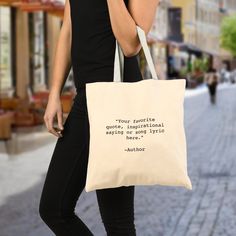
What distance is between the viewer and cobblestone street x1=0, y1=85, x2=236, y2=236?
5.68 meters

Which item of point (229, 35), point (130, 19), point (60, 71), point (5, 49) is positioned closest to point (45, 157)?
point (60, 71)

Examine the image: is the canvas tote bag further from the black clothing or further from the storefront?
the storefront

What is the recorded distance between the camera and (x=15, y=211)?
6488 millimetres

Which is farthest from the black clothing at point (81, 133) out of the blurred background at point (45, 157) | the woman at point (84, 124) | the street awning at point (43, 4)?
the street awning at point (43, 4)

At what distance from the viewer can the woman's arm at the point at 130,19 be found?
249 centimetres

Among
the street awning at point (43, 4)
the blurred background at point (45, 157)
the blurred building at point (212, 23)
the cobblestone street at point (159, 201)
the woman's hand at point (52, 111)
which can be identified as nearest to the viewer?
the woman's hand at point (52, 111)

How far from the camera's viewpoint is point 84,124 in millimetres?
2615

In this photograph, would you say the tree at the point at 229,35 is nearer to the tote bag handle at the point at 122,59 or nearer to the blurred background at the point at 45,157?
the blurred background at the point at 45,157

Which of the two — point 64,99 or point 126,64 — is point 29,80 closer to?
point 64,99

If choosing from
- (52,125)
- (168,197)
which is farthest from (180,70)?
(52,125)

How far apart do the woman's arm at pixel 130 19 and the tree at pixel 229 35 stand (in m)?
97.5

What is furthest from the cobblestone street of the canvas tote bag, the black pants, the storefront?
the storefront

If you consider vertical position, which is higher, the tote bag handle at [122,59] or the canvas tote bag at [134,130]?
the tote bag handle at [122,59]

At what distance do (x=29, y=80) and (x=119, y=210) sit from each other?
2027 cm
